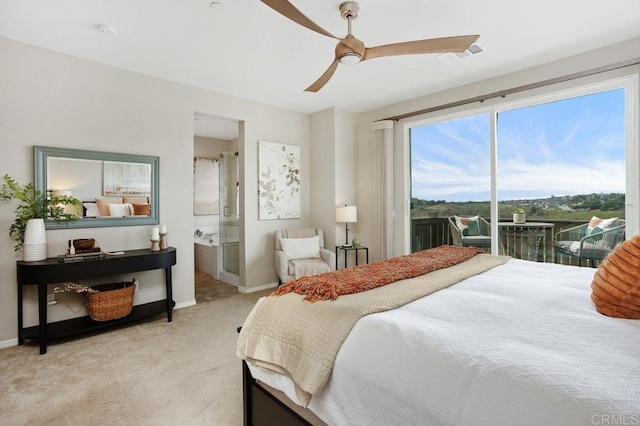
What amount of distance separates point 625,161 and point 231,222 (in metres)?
4.76

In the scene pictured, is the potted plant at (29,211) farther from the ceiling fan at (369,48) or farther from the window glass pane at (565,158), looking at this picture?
the window glass pane at (565,158)

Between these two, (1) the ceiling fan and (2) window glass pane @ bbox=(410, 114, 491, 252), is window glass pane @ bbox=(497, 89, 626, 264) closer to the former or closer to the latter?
(2) window glass pane @ bbox=(410, 114, 491, 252)

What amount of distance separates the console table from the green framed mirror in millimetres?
411

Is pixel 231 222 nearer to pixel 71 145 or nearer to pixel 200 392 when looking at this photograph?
pixel 71 145

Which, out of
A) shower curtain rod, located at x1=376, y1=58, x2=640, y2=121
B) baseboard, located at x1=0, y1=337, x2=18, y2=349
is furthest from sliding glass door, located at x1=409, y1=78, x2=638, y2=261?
baseboard, located at x1=0, y1=337, x2=18, y2=349

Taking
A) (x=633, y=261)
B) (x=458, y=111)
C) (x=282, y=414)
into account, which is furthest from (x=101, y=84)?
(x=633, y=261)

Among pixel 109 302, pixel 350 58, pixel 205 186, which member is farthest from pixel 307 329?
pixel 205 186

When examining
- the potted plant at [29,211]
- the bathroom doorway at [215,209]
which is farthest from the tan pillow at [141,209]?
the bathroom doorway at [215,209]

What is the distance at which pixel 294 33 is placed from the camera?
8.87ft

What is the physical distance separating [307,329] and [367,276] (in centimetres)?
61

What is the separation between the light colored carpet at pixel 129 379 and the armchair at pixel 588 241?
3471 millimetres

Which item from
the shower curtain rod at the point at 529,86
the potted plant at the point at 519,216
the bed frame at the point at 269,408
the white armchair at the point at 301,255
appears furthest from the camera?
the white armchair at the point at 301,255

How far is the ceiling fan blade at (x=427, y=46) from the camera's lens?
2045mm

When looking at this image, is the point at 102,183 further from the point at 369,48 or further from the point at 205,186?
the point at 205,186
